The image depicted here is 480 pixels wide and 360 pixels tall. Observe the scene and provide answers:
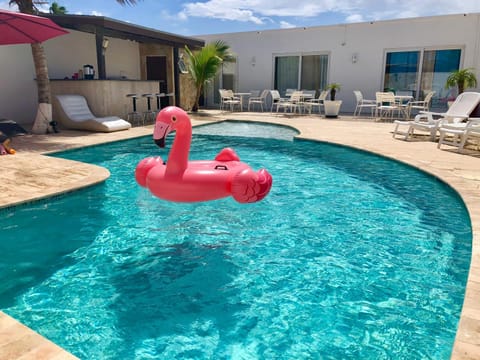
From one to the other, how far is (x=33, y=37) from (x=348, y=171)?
5849 mm

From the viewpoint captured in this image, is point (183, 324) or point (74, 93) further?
point (74, 93)

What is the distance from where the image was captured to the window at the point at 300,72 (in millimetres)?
16953

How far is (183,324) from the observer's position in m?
2.63

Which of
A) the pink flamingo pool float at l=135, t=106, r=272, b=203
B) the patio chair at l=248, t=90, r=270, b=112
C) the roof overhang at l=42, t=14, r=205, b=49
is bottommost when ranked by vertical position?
the pink flamingo pool float at l=135, t=106, r=272, b=203

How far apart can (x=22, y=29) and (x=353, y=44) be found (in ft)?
42.6

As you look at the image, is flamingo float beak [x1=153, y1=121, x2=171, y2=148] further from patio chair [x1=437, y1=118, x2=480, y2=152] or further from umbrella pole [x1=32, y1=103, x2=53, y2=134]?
umbrella pole [x1=32, y1=103, x2=53, y2=134]

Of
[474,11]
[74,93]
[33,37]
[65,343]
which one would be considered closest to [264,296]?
[65,343]

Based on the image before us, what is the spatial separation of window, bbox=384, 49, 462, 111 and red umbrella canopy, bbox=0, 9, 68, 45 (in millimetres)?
13113

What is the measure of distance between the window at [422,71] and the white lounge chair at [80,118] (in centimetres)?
1116

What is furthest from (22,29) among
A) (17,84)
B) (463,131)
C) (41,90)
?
(463,131)

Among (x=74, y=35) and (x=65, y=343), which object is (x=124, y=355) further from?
(x=74, y=35)

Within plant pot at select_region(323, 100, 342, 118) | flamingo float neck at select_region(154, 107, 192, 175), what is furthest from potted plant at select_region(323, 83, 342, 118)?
flamingo float neck at select_region(154, 107, 192, 175)

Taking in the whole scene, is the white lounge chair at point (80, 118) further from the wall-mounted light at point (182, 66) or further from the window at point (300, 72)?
Answer: the window at point (300, 72)

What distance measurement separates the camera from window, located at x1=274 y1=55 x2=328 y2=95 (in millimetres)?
16953
